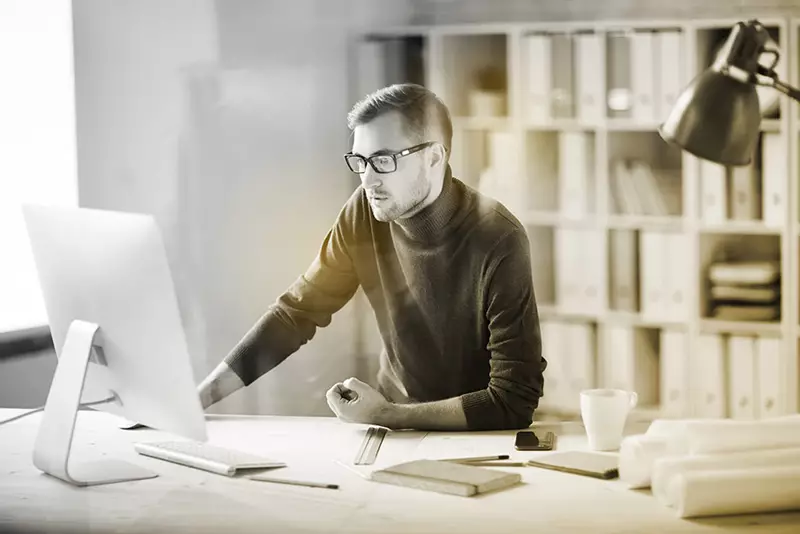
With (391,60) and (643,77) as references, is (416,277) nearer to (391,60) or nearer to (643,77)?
(391,60)

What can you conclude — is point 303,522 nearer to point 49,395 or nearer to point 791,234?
point 49,395

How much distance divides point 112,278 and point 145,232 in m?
0.09

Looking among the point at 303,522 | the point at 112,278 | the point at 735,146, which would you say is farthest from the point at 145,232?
the point at 735,146

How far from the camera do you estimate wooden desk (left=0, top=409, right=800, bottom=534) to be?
1.08 meters

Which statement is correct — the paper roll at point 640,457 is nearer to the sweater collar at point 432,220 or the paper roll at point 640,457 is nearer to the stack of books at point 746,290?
the sweater collar at point 432,220

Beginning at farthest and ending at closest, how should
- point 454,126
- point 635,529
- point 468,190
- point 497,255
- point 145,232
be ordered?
point 454,126 < point 468,190 < point 497,255 < point 145,232 < point 635,529

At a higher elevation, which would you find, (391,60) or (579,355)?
(391,60)

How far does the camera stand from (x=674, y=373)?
2484 millimetres

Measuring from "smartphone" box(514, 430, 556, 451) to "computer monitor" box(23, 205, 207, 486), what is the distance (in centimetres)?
45

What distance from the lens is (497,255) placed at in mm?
1771

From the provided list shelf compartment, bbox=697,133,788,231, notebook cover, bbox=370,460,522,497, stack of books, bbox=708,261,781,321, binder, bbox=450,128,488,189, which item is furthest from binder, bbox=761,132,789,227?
notebook cover, bbox=370,460,522,497

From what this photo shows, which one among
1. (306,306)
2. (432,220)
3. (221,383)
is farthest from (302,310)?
(432,220)

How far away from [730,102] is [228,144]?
117 centimetres

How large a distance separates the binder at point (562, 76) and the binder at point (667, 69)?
0.21 m
